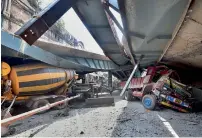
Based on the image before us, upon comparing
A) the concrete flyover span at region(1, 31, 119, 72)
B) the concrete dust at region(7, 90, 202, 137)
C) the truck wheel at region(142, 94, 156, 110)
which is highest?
the concrete flyover span at region(1, 31, 119, 72)

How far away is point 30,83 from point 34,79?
183 mm

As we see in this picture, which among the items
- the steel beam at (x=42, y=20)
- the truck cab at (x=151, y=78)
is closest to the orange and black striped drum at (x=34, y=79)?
the steel beam at (x=42, y=20)

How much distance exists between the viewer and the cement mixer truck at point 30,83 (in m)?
4.83

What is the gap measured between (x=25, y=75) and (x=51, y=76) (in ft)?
3.35

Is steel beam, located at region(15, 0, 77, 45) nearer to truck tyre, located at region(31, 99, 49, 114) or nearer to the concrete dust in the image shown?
truck tyre, located at region(31, 99, 49, 114)

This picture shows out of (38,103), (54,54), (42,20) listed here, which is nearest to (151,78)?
(54,54)

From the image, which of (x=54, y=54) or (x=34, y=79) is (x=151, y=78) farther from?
(x=34, y=79)

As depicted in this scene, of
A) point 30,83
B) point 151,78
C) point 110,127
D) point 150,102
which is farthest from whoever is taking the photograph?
point 151,78

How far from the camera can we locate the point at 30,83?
17.6ft

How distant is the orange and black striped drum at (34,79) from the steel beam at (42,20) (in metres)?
1.18

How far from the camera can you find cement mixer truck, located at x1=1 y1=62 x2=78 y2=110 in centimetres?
483

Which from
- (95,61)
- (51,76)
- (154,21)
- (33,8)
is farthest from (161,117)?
(33,8)

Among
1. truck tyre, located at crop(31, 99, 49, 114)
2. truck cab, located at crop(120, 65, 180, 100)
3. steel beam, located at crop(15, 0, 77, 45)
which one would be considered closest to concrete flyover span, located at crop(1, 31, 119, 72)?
steel beam, located at crop(15, 0, 77, 45)

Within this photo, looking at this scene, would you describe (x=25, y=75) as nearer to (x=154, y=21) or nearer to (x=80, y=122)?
(x=80, y=122)
